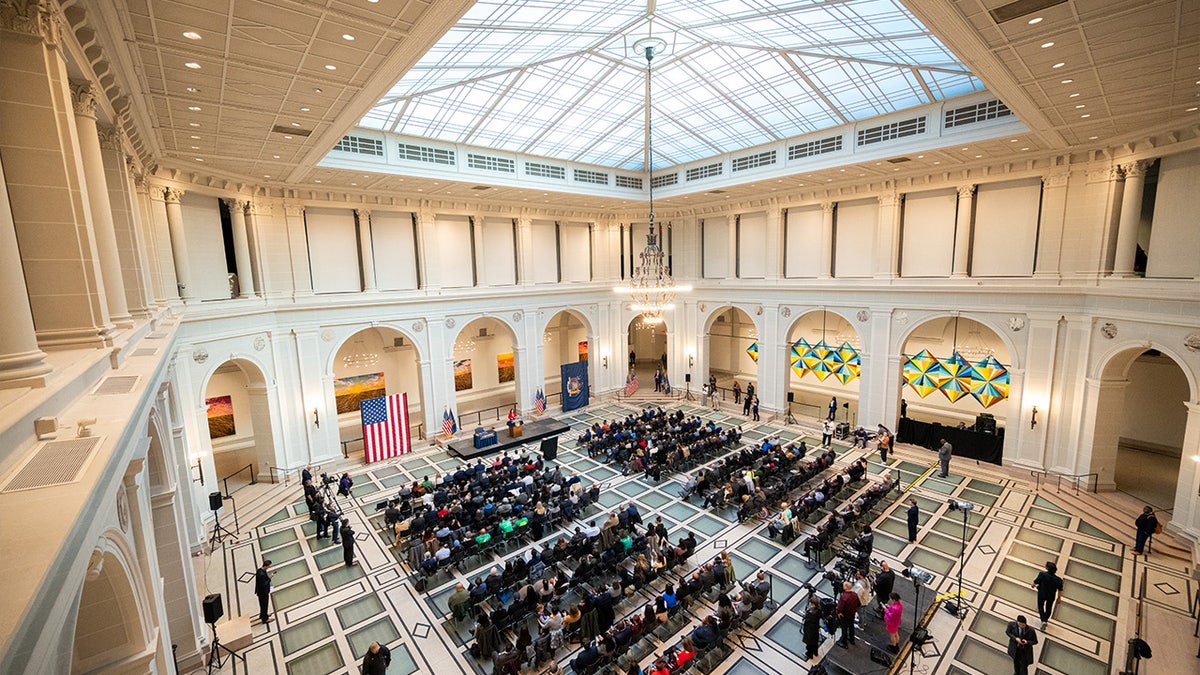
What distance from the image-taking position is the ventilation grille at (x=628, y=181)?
21922 millimetres

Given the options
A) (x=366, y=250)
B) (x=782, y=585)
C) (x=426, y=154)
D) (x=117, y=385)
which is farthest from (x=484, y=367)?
(x=117, y=385)

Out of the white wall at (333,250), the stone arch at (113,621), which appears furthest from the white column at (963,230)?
the stone arch at (113,621)

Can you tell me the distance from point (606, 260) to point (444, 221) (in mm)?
8466

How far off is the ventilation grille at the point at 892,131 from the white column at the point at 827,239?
4105 mm

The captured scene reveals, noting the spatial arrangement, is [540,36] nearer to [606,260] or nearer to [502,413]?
[606,260]

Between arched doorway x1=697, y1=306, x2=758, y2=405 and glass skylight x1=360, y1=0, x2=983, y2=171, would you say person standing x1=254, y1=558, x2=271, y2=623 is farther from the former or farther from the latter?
arched doorway x1=697, y1=306, x2=758, y2=405

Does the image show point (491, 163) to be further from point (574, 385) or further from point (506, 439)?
point (574, 385)

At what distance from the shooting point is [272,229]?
16219 millimetres

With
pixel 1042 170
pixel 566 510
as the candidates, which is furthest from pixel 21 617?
pixel 1042 170

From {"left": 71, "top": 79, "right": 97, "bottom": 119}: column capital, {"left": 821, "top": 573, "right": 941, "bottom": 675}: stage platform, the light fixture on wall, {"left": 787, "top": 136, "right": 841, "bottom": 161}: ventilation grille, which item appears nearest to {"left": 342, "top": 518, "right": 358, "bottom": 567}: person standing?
{"left": 71, "top": 79, "right": 97, "bottom": 119}: column capital

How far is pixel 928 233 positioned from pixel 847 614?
1427 cm

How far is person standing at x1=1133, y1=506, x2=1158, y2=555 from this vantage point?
439 inches

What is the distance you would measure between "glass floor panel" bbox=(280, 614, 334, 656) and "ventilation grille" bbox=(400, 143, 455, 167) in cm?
1255

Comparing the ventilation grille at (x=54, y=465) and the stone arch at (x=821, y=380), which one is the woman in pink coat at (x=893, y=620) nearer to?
the ventilation grille at (x=54, y=465)
